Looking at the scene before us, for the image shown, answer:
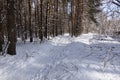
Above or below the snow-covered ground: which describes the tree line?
above

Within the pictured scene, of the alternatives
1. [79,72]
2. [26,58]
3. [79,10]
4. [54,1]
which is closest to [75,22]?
[79,10]

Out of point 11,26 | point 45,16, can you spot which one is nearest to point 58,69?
point 11,26

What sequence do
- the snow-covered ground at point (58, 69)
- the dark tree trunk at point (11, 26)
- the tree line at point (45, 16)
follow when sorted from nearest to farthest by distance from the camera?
the snow-covered ground at point (58, 69)
the dark tree trunk at point (11, 26)
the tree line at point (45, 16)

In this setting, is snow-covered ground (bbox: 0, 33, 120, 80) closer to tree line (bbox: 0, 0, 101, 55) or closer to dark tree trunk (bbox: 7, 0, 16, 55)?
dark tree trunk (bbox: 7, 0, 16, 55)

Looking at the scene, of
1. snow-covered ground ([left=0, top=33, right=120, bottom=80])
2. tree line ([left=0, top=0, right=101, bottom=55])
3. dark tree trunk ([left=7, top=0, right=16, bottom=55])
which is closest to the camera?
snow-covered ground ([left=0, top=33, right=120, bottom=80])

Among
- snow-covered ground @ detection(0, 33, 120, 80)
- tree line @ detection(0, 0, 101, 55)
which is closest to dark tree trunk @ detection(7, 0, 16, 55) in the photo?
snow-covered ground @ detection(0, 33, 120, 80)

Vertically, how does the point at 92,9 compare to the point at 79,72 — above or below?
above

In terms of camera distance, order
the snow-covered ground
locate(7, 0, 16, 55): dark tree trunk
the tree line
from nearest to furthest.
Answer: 1. the snow-covered ground
2. locate(7, 0, 16, 55): dark tree trunk
3. the tree line

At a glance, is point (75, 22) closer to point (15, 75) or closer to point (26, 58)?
point (26, 58)

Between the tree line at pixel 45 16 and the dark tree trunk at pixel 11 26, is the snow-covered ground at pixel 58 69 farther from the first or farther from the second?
the tree line at pixel 45 16

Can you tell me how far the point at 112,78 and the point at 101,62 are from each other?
327 cm

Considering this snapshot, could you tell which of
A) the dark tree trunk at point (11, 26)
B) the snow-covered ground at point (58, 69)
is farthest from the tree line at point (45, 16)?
the snow-covered ground at point (58, 69)

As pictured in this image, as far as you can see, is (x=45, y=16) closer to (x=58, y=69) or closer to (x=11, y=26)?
(x=11, y=26)

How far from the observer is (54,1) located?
40.4m
